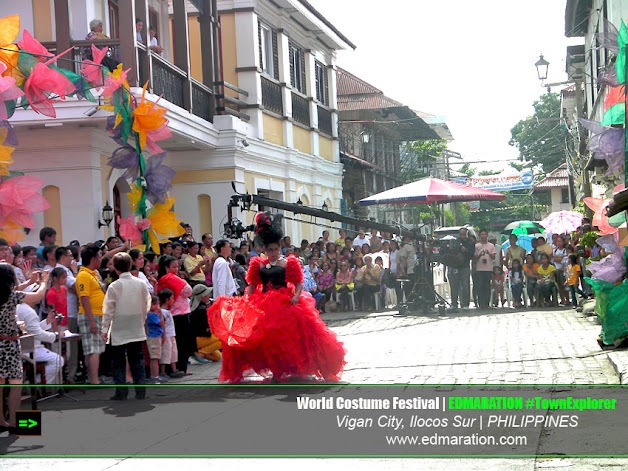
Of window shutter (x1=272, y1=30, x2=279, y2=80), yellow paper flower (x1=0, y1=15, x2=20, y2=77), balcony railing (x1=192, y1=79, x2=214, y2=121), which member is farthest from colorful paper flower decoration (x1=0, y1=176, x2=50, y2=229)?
window shutter (x1=272, y1=30, x2=279, y2=80)

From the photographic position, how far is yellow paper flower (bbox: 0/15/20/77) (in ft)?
27.2

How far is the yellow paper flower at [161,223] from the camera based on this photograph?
11523 mm

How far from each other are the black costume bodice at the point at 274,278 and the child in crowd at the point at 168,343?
175 centimetres

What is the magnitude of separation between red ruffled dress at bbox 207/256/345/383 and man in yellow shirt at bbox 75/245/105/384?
1500 millimetres

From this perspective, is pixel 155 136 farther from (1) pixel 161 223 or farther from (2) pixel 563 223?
(2) pixel 563 223

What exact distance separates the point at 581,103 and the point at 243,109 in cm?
1550

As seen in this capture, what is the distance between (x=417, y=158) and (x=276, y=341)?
45.4 metres

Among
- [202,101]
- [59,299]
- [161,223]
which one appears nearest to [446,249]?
[202,101]

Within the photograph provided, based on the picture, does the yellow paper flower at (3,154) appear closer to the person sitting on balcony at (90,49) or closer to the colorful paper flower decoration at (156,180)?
the colorful paper flower decoration at (156,180)

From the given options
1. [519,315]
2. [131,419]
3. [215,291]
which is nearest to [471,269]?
[519,315]

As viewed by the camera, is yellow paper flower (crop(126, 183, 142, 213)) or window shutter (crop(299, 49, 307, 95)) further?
window shutter (crop(299, 49, 307, 95))

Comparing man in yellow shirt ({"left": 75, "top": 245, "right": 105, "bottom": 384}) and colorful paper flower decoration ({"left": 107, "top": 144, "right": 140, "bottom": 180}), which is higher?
colorful paper flower decoration ({"left": 107, "top": 144, "right": 140, "bottom": 180})

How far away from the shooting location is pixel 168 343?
1136 cm

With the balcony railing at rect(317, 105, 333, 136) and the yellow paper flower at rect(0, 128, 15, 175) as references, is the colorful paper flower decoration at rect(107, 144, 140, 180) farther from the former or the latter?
the balcony railing at rect(317, 105, 333, 136)
